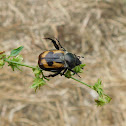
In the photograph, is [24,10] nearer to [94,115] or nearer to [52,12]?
[52,12]

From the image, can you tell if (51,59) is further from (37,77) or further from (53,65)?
(37,77)

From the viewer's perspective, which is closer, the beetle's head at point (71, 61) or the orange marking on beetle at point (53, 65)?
the orange marking on beetle at point (53, 65)

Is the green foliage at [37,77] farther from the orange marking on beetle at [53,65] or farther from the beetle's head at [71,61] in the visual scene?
the beetle's head at [71,61]

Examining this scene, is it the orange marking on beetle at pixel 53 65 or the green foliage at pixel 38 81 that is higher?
the orange marking on beetle at pixel 53 65

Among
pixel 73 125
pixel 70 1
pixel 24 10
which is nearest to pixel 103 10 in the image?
pixel 70 1

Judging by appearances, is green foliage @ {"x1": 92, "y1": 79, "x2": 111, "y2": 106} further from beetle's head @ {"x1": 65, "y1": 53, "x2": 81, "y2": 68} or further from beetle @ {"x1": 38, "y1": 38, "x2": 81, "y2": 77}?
beetle's head @ {"x1": 65, "y1": 53, "x2": 81, "y2": 68}

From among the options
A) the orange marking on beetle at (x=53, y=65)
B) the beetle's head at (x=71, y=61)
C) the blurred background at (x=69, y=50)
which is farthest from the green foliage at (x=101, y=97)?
the blurred background at (x=69, y=50)

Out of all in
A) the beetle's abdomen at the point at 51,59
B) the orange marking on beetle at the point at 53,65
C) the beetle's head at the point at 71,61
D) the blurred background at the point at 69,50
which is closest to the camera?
the orange marking on beetle at the point at 53,65
